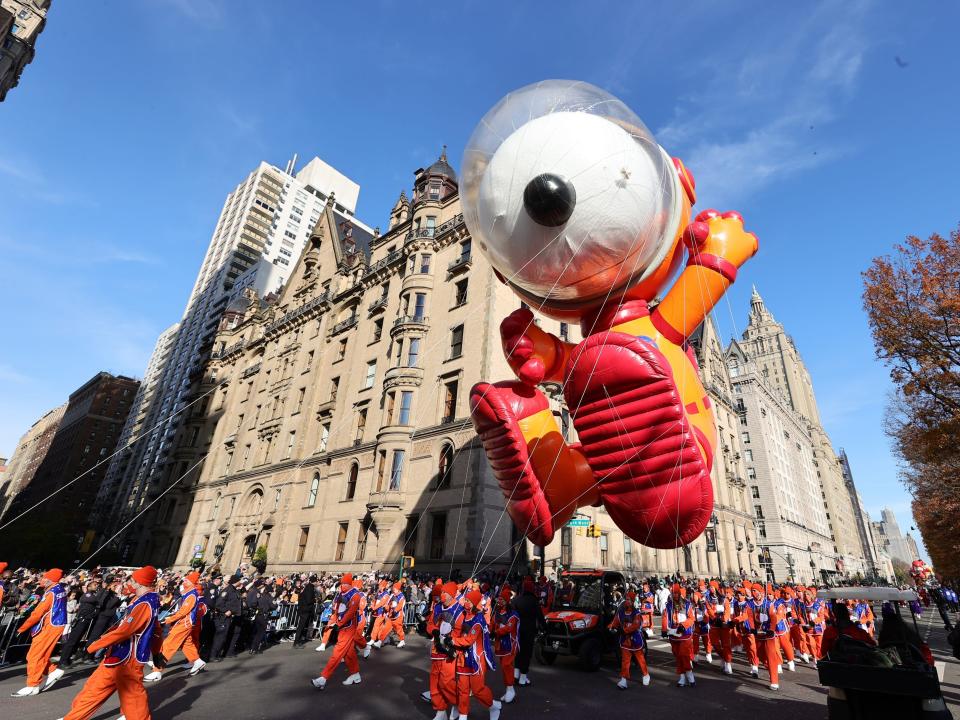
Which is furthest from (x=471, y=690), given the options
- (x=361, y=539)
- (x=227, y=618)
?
(x=361, y=539)

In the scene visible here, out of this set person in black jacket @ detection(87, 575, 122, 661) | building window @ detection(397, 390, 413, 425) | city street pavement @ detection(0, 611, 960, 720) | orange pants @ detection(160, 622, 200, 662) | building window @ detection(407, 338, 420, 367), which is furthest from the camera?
building window @ detection(407, 338, 420, 367)

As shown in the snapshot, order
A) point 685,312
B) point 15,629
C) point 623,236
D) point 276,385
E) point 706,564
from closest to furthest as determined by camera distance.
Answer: point 623,236, point 685,312, point 15,629, point 706,564, point 276,385

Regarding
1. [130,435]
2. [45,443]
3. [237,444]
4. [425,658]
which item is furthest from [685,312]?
[45,443]

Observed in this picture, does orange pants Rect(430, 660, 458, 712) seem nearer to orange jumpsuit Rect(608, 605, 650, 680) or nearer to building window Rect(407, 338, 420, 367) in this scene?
orange jumpsuit Rect(608, 605, 650, 680)

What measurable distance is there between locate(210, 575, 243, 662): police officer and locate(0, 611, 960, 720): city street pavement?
0.45 meters

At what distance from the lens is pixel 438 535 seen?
2120 centimetres

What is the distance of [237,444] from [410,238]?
860 inches

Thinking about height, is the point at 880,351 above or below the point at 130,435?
below

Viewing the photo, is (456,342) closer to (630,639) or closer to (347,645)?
(630,639)

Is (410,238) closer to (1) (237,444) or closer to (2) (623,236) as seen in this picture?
(1) (237,444)

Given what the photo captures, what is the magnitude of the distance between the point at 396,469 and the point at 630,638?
15.5m

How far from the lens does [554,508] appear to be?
18.9ft

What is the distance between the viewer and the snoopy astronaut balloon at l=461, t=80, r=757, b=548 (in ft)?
14.7

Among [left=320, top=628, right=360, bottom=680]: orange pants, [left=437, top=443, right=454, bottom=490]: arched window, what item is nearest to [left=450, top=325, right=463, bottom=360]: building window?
[left=437, top=443, right=454, bottom=490]: arched window
